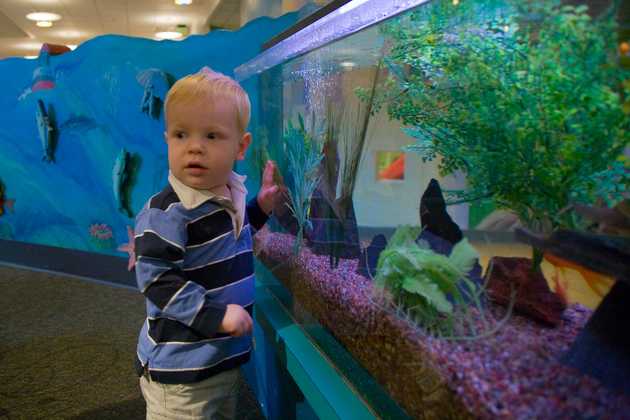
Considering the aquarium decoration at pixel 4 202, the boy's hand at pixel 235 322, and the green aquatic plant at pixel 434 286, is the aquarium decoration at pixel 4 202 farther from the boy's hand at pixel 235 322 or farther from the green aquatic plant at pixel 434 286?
the green aquatic plant at pixel 434 286

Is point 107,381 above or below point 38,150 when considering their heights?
below

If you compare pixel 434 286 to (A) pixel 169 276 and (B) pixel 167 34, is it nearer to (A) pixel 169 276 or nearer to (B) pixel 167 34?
(A) pixel 169 276

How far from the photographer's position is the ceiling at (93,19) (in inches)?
271

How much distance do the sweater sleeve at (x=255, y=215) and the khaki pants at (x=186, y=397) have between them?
0.44 metres

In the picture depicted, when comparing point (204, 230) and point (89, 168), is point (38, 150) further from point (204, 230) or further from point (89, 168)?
point (204, 230)

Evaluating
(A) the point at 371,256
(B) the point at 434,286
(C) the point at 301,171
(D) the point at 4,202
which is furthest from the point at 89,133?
(B) the point at 434,286

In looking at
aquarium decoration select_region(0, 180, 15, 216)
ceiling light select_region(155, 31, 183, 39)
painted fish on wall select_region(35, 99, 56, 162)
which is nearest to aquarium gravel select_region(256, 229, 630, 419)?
painted fish on wall select_region(35, 99, 56, 162)

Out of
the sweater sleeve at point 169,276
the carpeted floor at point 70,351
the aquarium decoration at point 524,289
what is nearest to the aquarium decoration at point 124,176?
the carpeted floor at point 70,351

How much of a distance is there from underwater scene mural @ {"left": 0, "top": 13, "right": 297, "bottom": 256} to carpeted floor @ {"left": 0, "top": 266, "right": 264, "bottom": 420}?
0.49 m

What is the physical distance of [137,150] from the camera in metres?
3.51

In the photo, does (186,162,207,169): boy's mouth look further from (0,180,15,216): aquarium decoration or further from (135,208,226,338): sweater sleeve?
(0,180,15,216): aquarium decoration

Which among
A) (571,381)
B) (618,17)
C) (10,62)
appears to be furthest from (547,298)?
(10,62)

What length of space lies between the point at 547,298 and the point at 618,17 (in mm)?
383

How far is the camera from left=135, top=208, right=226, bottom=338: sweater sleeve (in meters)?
1.12
